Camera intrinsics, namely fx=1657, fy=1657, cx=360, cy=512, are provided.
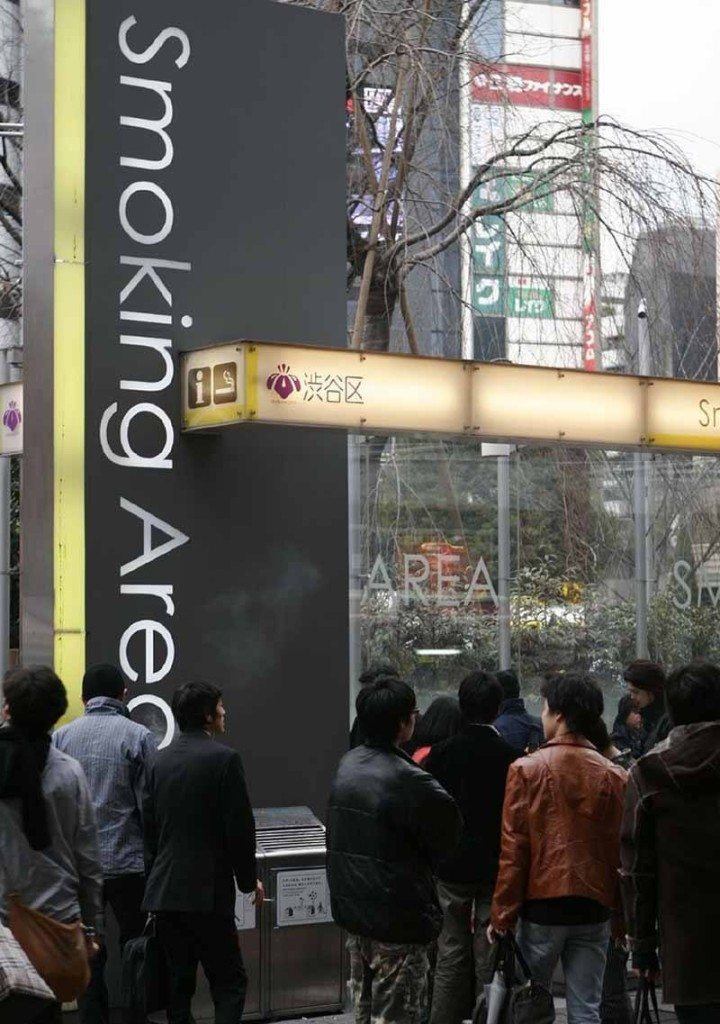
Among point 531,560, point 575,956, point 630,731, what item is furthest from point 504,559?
point 575,956

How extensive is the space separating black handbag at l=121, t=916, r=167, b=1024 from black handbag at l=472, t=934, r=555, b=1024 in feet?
4.28

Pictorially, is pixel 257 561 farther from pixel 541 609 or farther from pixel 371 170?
pixel 371 170

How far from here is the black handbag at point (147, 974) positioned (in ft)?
20.7

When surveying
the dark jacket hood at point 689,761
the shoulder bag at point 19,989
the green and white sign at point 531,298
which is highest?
the green and white sign at point 531,298

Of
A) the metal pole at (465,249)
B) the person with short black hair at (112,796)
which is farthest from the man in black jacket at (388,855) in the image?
the metal pole at (465,249)

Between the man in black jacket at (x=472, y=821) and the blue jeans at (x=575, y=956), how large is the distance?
0.81m

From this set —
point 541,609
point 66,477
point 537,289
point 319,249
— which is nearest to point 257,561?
point 66,477

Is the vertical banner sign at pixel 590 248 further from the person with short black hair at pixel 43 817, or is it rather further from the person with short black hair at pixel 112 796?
the person with short black hair at pixel 43 817

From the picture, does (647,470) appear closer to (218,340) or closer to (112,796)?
(218,340)

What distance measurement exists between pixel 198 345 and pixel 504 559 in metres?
3.62

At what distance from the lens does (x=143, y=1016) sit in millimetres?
6352

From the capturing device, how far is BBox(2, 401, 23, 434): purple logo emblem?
393 inches

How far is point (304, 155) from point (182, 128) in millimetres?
754

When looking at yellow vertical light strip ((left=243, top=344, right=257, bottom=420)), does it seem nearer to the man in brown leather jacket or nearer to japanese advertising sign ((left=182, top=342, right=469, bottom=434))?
japanese advertising sign ((left=182, top=342, right=469, bottom=434))
